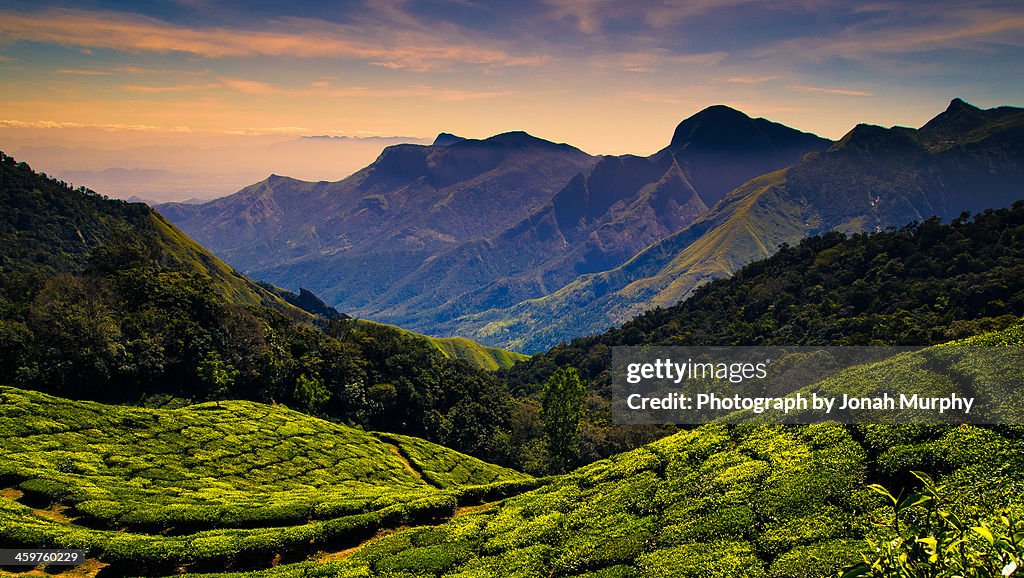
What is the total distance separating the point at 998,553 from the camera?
673cm

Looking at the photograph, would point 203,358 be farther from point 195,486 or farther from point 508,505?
point 508,505

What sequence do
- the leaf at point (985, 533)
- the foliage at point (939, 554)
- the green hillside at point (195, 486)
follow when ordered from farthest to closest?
the green hillside at point (195, 486) → the foliage at point (939, 554) → the leaf at point (985, 533)

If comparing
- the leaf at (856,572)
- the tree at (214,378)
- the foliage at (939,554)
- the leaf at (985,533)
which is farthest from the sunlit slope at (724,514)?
the tree at (214,378)

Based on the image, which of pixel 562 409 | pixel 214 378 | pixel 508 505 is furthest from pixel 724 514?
pixel 214 378

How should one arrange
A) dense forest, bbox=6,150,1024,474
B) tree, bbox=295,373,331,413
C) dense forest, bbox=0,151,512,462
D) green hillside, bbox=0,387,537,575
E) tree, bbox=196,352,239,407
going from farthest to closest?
tree, bbox=295,373,331,413 → tree, bbox=196,352,239,407 → dense forest, bbox=6,150,1024,474 → dense forest, bbox=0,151,512,462 → green hillside, bbox=0,387,537,575

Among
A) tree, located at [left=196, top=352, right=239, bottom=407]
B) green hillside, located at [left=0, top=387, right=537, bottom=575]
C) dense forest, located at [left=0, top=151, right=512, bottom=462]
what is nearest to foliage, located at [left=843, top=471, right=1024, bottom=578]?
green hillside, located at [left=0, top=387, right=537, bottom=575]

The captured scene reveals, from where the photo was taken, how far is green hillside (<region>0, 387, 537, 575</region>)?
29.5m

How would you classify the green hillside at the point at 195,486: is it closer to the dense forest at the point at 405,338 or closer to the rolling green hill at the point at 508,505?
the rolling green hill at the point at 508,505

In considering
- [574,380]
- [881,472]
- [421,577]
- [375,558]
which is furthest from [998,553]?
[574,380]

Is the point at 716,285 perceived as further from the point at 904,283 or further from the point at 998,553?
the point at 998,553

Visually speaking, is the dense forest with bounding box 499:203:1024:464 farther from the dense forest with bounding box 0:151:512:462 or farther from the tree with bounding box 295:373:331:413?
the tree with bounding box 295:373:331:413

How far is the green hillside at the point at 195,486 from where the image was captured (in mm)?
29453

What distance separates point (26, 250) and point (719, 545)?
8326 inches

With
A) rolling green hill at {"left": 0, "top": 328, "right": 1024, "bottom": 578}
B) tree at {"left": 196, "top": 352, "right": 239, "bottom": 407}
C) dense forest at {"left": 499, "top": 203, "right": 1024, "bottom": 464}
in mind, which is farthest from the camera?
dense forest at {"left": 499, "top": 203, "right": 1024, "bottom": 464}
